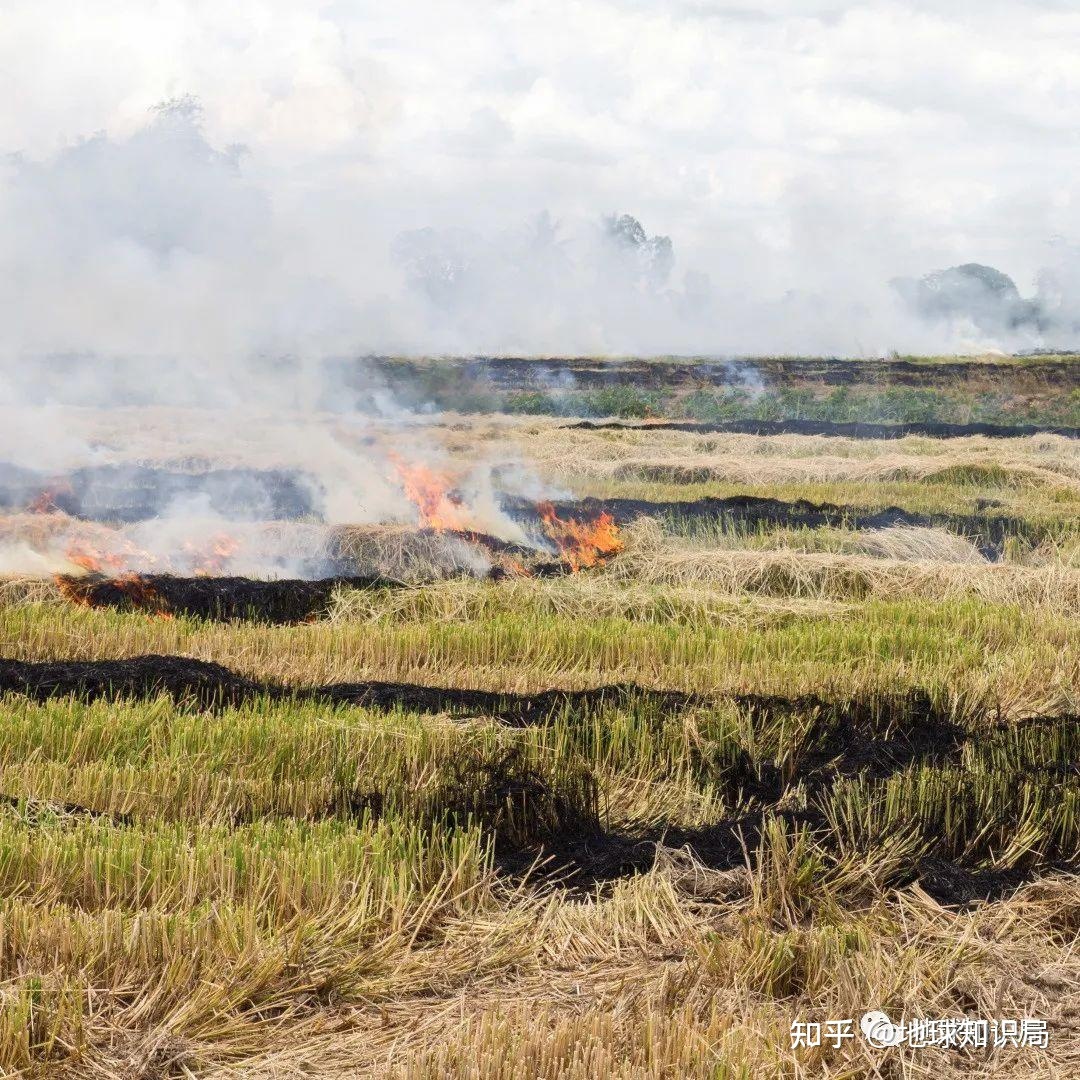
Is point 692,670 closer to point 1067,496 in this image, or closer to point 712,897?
point 712,897

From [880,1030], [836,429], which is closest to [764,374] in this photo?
[836,429]

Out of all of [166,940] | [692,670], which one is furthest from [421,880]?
[692,670]

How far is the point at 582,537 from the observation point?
548 inches

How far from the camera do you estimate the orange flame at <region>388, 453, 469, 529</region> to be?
14461 mm

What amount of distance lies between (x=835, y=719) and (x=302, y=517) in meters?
8.39

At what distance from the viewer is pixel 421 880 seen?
4355 millimetres

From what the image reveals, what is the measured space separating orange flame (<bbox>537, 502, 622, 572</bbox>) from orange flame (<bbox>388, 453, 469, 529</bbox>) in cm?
97

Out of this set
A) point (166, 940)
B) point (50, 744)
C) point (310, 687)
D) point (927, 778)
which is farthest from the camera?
point (310, 687)

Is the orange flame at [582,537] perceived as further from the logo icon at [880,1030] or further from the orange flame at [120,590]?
the logo icon at [880,1030]

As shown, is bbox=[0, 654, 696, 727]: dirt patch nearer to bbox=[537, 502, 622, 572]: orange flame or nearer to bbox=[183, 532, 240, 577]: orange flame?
bbox=[183, 532, 240, 577]: orange flame

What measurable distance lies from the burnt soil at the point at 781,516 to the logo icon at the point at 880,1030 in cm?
1070

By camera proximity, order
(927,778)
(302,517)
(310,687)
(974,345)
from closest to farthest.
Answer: (927,778) < (310,687) < (302,517) < (974,345)

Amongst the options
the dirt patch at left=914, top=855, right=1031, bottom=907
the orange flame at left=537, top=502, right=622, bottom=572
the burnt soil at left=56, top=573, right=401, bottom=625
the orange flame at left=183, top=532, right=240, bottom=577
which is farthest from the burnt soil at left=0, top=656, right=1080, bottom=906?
the orange flame at left=537, top=502, right=622, bottom=572

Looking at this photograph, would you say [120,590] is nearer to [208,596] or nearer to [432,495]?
[208,596]
